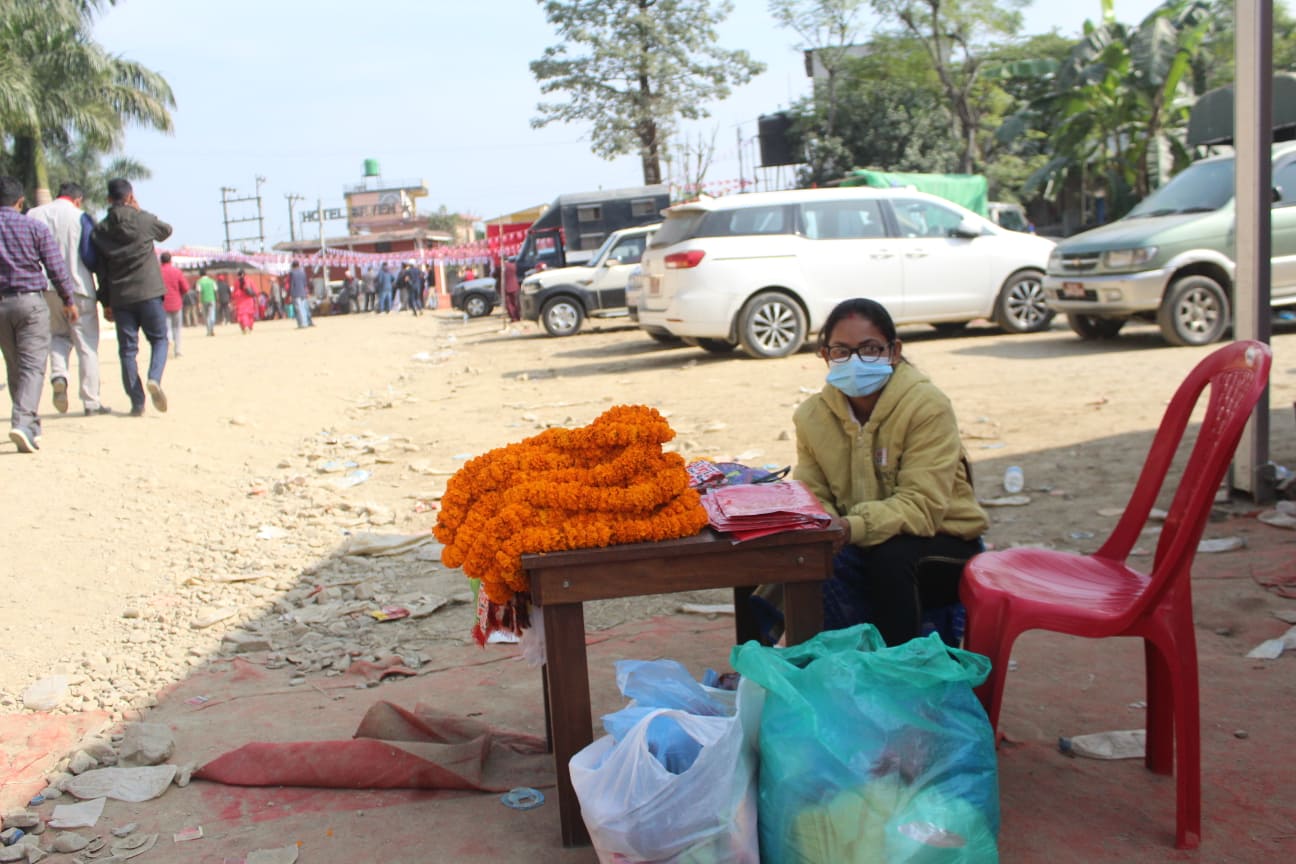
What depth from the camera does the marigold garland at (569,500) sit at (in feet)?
8.45

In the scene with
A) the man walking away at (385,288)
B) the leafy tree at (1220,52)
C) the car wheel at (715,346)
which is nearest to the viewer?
the car wheel at (715,346)

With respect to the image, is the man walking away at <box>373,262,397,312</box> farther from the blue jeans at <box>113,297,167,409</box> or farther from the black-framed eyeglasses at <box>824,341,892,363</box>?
the black-framed eyeglasses at <box>824,341,892,363</box>

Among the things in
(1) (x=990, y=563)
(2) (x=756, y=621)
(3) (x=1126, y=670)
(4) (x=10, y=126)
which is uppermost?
(4) (x=10, y=126)

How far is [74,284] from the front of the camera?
935 centimetres

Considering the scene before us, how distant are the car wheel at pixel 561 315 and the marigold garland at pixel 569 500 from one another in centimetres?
1726

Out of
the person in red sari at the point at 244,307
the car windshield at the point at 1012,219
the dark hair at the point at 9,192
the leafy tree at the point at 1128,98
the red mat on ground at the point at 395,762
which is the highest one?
the leafy tree at the point at 1128,98

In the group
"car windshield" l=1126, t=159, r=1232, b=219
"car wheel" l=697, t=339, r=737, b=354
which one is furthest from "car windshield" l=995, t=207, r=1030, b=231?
"car windshield" l=1126, t=159, r=1232, b=219

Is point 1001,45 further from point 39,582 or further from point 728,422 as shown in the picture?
point 39,582

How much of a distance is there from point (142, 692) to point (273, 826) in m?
1.46

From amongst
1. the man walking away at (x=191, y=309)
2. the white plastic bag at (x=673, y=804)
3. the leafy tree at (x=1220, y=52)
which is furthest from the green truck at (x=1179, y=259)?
the man walking away at (x=191, y=309)

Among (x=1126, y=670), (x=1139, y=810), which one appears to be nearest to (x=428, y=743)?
(x=1139, y=810)

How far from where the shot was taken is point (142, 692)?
13.3 feet

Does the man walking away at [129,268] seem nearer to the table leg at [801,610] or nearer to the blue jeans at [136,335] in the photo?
the blue jeans at [136,335]

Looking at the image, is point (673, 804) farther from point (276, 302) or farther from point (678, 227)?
point (276, 302)
